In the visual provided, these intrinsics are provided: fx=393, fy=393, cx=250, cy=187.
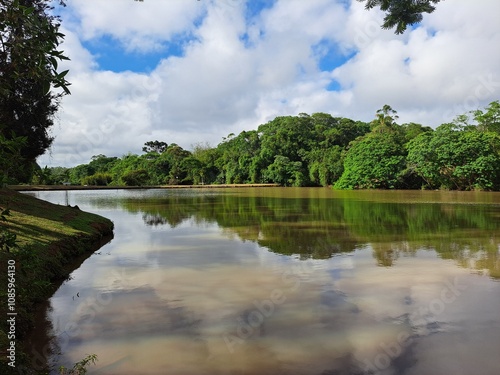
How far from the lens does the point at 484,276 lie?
7.76 m

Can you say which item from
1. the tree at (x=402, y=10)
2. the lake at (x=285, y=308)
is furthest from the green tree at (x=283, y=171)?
the tree at (x=402, y=10)

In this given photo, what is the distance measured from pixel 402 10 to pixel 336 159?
50550 millimetres

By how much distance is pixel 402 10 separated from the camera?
505 centimetres

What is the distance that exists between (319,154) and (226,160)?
60.7 feet

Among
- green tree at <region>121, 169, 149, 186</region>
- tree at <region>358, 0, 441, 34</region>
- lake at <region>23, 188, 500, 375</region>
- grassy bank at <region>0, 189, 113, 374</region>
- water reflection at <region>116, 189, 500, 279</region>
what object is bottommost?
lake at <region>23, 188, 500, 375</region>

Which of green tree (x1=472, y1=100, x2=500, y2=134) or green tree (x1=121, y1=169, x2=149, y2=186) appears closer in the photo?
green tree (x1=472, y1=100, x2=500, y2=134)

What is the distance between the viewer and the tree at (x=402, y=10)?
4.92 meters

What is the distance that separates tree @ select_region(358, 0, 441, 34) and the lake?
158 inches

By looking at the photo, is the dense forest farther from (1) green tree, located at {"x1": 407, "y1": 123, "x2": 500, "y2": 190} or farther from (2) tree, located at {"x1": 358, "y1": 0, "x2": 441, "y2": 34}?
(2) tree, located at {"x1": 358, "y1": 0, "x2": 441, "y2": 34}

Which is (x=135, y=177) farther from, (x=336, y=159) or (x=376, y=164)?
(x=376, y=164)

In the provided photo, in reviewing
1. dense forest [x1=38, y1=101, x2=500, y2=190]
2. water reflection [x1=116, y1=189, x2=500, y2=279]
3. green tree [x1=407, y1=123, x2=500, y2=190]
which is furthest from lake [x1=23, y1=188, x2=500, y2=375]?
green tree [x1=407, y1=123, x2=500, y2=190]

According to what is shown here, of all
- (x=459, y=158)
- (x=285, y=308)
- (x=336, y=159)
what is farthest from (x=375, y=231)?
(x=336, y=159)

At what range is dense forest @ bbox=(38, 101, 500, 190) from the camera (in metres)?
37.4

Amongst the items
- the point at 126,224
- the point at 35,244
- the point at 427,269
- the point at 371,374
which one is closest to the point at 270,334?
the point at 371,374
